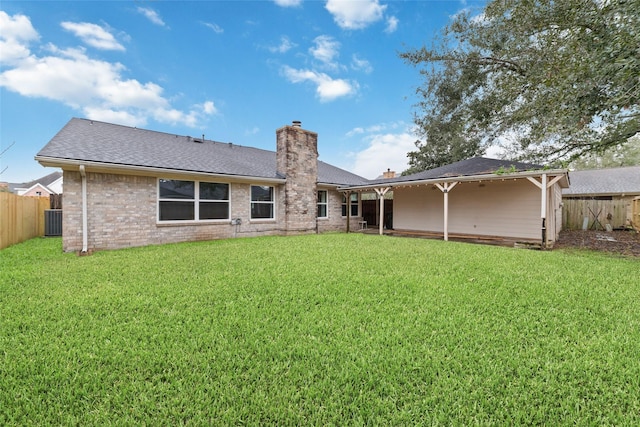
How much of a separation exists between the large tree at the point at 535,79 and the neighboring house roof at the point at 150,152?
6.61 meters

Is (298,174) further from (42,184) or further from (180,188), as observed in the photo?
(42,184)

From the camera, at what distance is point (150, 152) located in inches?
413

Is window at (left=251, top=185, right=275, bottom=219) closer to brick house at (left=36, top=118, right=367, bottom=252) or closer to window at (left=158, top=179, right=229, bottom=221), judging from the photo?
brick house at (left=36, top=118, right=367, bottom=252)

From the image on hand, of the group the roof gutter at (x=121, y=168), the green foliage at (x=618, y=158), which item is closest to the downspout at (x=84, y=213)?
the roof gutter at (x=121, y=168)

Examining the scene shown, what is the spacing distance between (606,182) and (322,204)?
2056 centimetres

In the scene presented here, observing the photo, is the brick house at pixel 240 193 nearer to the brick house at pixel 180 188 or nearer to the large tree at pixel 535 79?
the brick house at pixel 180 188

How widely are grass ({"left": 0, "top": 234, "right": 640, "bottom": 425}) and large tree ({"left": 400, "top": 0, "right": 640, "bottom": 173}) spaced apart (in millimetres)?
4834

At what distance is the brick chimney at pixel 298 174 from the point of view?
41.9ft

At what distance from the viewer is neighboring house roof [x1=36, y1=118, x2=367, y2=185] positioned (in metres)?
8.35

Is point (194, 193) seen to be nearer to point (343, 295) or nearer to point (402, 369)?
point (343, 295)

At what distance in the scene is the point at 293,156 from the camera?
42.5 feet

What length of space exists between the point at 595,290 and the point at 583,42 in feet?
22.3

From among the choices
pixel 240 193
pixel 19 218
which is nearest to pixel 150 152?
pixel 240 193

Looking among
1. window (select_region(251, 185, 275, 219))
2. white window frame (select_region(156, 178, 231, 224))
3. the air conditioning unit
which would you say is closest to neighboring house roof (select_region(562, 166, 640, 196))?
window (select_region(251, 185, 275, 219))
